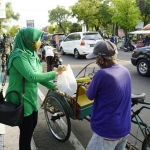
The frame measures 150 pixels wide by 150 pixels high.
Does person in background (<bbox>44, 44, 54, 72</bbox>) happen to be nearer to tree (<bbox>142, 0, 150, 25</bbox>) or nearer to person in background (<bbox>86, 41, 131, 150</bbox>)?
person in background (<bbox>86, 41, 131, 150</bbox>)

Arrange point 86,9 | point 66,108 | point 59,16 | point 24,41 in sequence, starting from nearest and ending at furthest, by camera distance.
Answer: point 24,41, point 66,108, point 86,9, point 59,16

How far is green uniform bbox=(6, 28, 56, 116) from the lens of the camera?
2.07 meters

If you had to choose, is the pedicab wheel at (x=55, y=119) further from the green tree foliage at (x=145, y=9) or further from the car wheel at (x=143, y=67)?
the green tree foliage at (x=145, y=9)

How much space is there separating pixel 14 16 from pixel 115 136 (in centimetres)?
4682

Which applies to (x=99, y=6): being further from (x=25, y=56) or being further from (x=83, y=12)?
(x=25, y=56)

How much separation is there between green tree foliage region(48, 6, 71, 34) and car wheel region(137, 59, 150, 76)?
5251 cm

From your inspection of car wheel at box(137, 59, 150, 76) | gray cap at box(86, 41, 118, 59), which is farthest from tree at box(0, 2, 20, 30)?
gray cap at box(86, 41, 118, 59)

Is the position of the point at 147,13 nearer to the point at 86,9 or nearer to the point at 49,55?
the point at 86,9

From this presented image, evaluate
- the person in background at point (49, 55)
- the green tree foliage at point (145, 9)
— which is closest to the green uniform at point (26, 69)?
the person in background at point (49, 55)

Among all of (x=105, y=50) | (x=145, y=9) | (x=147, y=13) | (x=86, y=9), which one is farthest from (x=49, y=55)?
(x=147, y=13)

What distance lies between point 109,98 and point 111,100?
0.08 ft

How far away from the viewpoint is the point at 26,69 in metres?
2.05

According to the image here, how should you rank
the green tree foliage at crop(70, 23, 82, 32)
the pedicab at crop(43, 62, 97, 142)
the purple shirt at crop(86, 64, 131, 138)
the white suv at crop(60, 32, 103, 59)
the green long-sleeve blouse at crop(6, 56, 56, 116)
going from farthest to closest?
1. the green tree foliage at crop(70, 23, 82, 32)
2. the white suv at crop(60, 32, 103, 59)
3. the pedicab at crop(43, 62, 97, 142)
4. the green long-sleeve blouse at crop(6, 56, 56, 116)
5. the purple shirt at crop(86, 64, 131, 138)

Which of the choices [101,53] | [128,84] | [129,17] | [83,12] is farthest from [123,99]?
[83,12]
